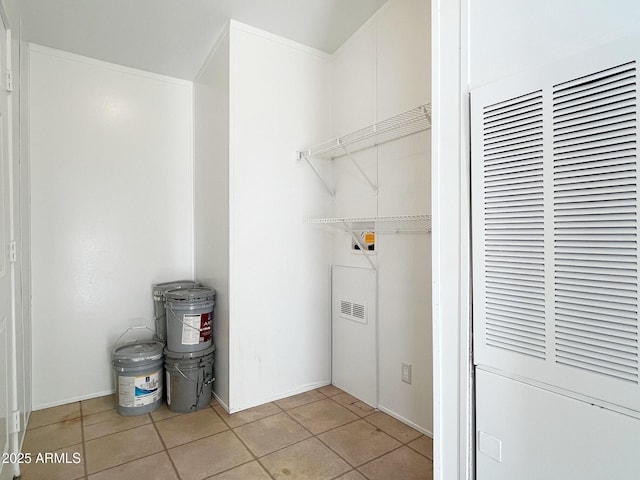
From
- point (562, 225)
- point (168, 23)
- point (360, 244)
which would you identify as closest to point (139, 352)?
point (360, 244)

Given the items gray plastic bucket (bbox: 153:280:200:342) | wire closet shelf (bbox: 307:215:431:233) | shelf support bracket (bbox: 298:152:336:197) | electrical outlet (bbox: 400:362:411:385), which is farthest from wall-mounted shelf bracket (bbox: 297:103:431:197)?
gray plastic bucket (bbox: 153:280:200:342)

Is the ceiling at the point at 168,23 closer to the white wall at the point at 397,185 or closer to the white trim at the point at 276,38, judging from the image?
the white trim at the point at 276,38

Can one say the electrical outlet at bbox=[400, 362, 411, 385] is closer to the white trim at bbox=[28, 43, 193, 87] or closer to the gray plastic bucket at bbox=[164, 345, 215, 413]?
the gray plastic bucket at bbox=[164, 345, 215, 413]

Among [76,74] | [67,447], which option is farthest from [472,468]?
[76,74]

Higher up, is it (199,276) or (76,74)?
(76,74)

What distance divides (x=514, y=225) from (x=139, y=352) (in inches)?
98.4

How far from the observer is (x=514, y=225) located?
997 mm

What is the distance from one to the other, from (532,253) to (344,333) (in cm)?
197

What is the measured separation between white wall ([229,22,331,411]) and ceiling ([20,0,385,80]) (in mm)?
152

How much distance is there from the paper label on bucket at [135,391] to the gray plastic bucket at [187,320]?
270 mm

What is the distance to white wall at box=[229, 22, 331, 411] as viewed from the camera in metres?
2.47

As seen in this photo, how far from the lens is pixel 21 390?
6.66ft

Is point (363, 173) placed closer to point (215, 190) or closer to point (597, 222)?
point (215, 190)

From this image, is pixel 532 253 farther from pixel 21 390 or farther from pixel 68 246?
pixel 68 246
